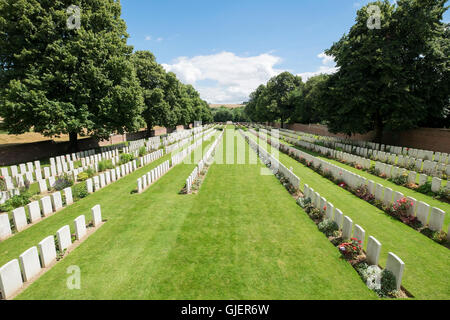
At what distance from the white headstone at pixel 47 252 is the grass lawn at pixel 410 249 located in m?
7.67

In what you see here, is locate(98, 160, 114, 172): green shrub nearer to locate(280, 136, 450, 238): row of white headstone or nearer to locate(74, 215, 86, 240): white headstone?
locate(74, 215, 86, 240): white headstone

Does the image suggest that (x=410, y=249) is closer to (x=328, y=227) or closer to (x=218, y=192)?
(x=328, y=227)

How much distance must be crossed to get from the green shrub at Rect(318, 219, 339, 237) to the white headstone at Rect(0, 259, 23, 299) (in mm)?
7342

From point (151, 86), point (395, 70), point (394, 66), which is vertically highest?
point (151, 86)

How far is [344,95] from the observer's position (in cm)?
2062

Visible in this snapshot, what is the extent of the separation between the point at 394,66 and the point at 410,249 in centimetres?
1875

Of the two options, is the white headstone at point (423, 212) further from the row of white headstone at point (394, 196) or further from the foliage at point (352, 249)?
the foliage at point (352, 249)

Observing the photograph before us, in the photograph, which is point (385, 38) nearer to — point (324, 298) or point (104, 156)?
point (324, 298)

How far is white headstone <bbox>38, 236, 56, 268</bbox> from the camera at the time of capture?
4645mm

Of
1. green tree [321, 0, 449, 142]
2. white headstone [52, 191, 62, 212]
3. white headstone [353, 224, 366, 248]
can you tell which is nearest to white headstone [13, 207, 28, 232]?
white headstone [52, 191, 62, 212]

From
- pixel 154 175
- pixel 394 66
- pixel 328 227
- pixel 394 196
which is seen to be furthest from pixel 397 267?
pixel 394 66

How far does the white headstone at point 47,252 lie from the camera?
4645 mm

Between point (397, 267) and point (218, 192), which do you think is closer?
point (397, 267)

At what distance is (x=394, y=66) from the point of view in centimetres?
1783
